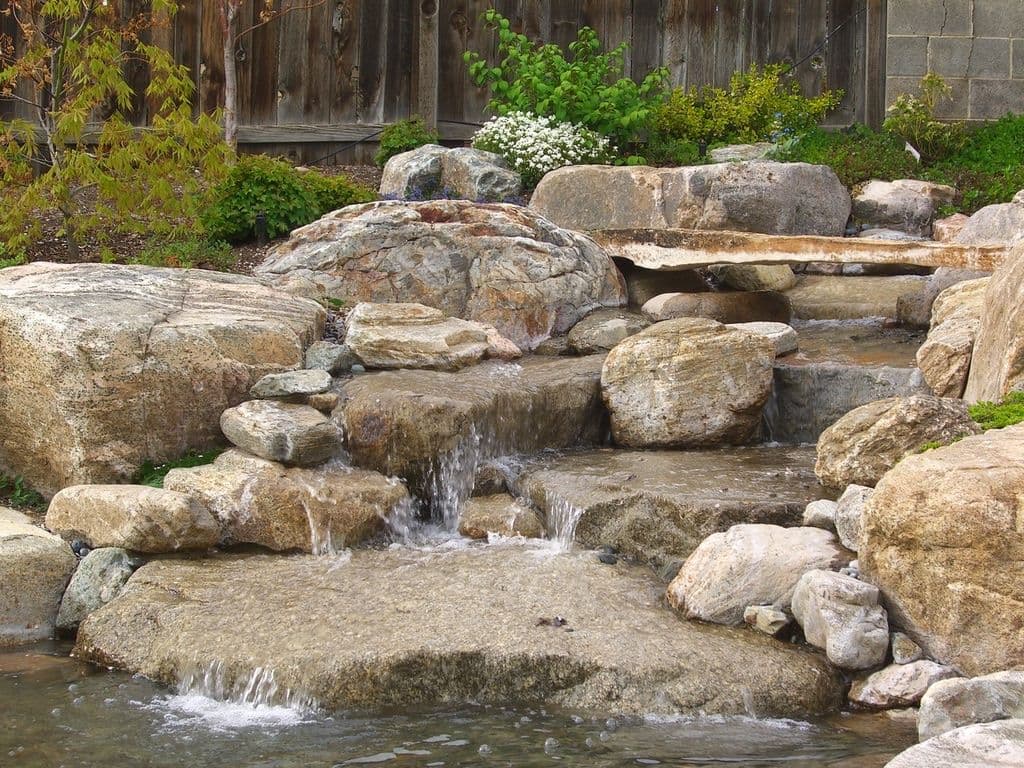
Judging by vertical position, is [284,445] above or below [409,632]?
above

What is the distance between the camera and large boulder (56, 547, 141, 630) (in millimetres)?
6219

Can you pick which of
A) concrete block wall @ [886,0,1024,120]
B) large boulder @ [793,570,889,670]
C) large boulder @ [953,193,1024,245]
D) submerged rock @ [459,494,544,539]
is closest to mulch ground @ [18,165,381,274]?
submerged rock @ [459,494,544,539]

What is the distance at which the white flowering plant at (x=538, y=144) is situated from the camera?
12.3 metres

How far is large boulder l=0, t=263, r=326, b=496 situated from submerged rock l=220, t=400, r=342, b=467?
311 millimetres

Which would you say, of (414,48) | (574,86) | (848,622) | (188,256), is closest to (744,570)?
(848,622)

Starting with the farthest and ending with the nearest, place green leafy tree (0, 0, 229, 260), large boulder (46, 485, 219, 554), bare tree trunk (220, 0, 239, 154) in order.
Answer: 1. bare tree trunk (220, 0, 239, 154)
2. green leafy tree (0, 0, 229, 260)
3. large boulder (46, 485, 219, 554)

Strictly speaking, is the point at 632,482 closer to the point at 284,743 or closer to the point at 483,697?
the point at 483,697

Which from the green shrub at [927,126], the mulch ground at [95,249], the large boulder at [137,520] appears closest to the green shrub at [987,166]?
the green shrub at [927,126]

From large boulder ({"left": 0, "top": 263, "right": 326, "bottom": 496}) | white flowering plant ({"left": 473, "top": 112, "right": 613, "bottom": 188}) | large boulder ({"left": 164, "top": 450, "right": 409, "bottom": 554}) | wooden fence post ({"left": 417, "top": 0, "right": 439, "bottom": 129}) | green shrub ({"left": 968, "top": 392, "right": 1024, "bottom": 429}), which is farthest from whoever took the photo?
wooden fence post ({"left": 417, "top": 0, "right": 439, "bottom": 129})

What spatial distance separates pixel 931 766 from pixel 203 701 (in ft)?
9.95

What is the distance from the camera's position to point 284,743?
487 cm

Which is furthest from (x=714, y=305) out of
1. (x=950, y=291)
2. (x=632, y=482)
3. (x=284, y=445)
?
(x=284, y=445)

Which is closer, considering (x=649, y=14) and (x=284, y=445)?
(x=284, y=445)

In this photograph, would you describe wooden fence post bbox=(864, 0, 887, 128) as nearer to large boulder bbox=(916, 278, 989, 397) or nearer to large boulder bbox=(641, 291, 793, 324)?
large boulder bbox=(641, 291, 793, 324)
